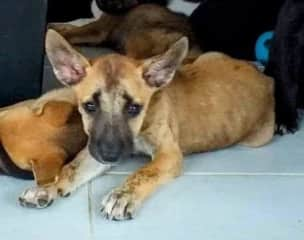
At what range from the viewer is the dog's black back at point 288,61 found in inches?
102

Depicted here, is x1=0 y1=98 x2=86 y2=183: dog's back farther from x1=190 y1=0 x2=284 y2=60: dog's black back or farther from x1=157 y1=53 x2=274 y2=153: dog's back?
x1=190 y1=0 x2=284 y2=60: dog's black back

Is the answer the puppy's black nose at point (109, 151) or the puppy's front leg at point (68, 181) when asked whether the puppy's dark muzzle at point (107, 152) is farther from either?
the puppy's front leg at point (68, 181)

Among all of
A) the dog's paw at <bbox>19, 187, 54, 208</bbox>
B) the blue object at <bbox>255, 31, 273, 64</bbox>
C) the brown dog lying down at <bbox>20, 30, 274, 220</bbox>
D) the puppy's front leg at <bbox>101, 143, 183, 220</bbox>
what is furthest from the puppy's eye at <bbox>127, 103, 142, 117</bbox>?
the blue object at <bbox>255, 31, 273, 64</bbox>

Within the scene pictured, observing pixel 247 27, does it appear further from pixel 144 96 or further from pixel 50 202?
pixel 50 202

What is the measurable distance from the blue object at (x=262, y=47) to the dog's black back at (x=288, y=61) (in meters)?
0.34

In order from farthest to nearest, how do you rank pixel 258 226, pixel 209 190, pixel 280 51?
pixel 280 51 < pixel 209 190 < pixel 258 226

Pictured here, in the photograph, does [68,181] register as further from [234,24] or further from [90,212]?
[234,24]

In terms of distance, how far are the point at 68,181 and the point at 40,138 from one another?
0.42 ft

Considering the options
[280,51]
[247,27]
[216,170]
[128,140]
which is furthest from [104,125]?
[247,27]

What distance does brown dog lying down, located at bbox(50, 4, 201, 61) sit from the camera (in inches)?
122

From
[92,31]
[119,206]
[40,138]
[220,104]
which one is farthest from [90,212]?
[92,31]

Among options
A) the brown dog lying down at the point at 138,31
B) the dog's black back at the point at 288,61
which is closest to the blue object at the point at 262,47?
the brown dog lying down at the point at 138,31

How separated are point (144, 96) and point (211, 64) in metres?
0.41

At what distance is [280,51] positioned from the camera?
262 cm
